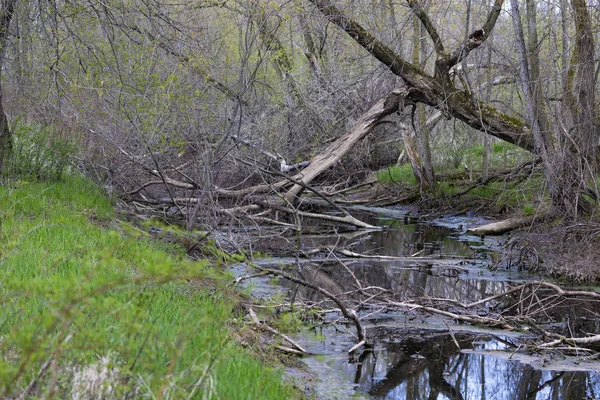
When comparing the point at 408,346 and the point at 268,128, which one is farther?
the point at 268,128

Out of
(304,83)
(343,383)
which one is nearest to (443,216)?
(304,83)

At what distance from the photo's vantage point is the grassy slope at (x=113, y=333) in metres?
2.91

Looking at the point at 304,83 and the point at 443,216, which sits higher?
the point at 304,83

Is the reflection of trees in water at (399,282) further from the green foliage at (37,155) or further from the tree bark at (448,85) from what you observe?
the green foliage at (37,155)

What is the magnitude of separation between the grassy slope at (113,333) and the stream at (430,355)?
1.05 metres

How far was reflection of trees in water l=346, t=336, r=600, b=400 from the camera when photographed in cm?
575

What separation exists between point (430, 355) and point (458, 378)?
45 cm

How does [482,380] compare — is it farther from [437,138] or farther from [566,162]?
[437,138]

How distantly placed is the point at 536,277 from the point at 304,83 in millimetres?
8743

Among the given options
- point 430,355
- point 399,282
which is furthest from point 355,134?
point 430,355

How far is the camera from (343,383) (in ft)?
18.5

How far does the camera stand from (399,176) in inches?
763

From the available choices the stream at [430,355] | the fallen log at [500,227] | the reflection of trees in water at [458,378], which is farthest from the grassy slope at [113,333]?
the fallen log at [500,227]

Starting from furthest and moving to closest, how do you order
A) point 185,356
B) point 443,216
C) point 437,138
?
1. point 437,138
2. point 443,216
3. point 185,356
